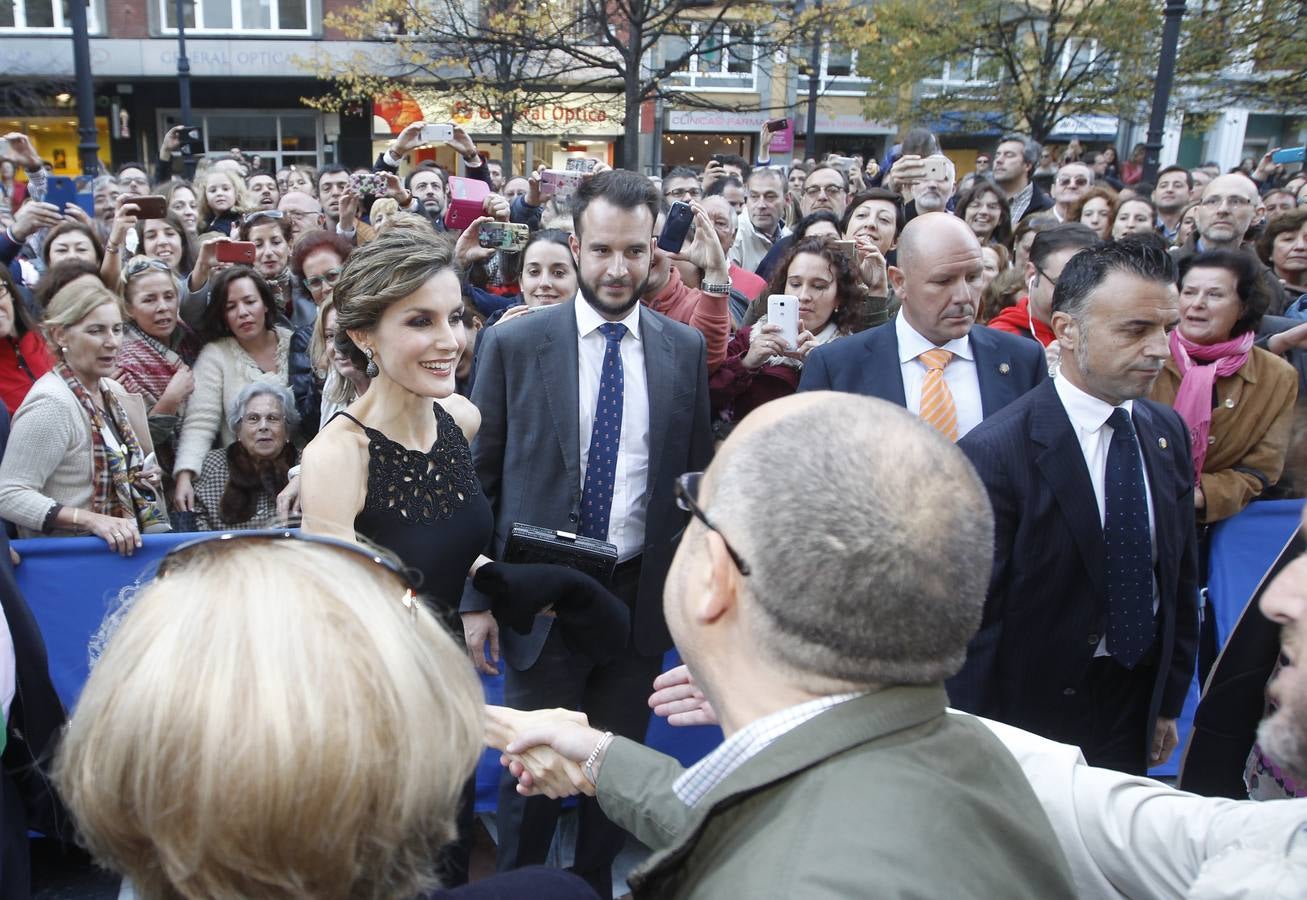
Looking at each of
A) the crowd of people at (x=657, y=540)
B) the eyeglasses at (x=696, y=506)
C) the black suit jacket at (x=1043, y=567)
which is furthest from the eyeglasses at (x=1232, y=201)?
the eyeglasses at (x=696, y=506)

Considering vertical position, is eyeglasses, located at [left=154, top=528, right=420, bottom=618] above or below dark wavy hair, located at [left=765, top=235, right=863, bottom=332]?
below

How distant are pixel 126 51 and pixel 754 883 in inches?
1168

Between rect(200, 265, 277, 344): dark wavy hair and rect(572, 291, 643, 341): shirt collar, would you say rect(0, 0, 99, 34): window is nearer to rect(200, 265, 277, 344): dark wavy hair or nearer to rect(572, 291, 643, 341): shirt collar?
rect(200, 265, 277, 344): dark wavy hair

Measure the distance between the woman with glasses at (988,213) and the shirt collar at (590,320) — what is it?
459cm

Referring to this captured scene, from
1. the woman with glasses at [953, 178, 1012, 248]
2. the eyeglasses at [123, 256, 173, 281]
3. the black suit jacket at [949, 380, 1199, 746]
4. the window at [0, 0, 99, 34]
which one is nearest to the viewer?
the black suit jacket at [949, 380, 1199, 746]

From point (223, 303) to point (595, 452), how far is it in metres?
2.66

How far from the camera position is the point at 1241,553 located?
4109 millimetres

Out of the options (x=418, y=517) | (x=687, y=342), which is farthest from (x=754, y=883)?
(x=687, y=342)

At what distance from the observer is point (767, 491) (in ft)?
4.17

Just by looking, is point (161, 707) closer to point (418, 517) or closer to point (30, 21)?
point (418, 517)

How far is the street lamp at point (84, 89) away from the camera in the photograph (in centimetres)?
1102

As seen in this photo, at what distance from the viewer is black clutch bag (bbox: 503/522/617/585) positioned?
2.79 meters

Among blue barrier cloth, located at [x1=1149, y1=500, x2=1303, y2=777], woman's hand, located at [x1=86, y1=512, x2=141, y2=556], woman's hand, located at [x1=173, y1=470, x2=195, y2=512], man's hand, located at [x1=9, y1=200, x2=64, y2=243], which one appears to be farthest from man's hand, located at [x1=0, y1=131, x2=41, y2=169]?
blue barrier cloth, located at [x1=1149, y1=500, x2=1303, y2=777]

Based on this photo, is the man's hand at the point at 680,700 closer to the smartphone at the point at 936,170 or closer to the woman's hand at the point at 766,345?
the woman's hand at the point at 766,345
